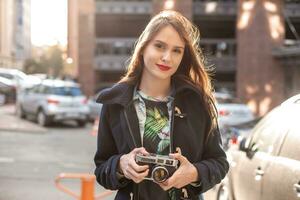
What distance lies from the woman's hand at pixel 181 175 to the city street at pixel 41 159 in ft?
21.6

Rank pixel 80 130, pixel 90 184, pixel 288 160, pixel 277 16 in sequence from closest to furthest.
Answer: pixel 288 160
pixel 90 184
pixel 80 130
pixel 277 16

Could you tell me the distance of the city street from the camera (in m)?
9.41

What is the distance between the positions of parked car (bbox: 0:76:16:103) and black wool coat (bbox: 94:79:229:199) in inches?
1213

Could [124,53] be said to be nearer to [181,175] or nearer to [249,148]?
[249,148]

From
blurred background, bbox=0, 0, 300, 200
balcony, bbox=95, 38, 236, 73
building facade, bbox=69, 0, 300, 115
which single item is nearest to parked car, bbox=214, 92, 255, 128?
blurred background, bbox=0, 0, 300, 200

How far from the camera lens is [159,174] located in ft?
7.55

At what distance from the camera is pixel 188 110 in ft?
8.43

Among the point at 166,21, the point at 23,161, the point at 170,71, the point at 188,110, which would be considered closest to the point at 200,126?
the point at 188,110

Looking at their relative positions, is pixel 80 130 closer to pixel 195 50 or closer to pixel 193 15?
pixel 193 15

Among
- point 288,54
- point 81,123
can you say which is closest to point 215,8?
point 288,54

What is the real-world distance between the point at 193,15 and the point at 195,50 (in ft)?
98.8

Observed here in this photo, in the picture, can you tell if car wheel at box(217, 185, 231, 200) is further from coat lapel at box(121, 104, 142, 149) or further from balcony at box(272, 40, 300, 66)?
balcony at box(272, 40, 300, 66)

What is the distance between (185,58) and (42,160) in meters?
11.1

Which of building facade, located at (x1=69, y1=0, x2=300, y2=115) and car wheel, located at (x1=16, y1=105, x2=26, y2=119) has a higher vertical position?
building facade, located at (x1=69, y1=0, x2=300, y2=115)
